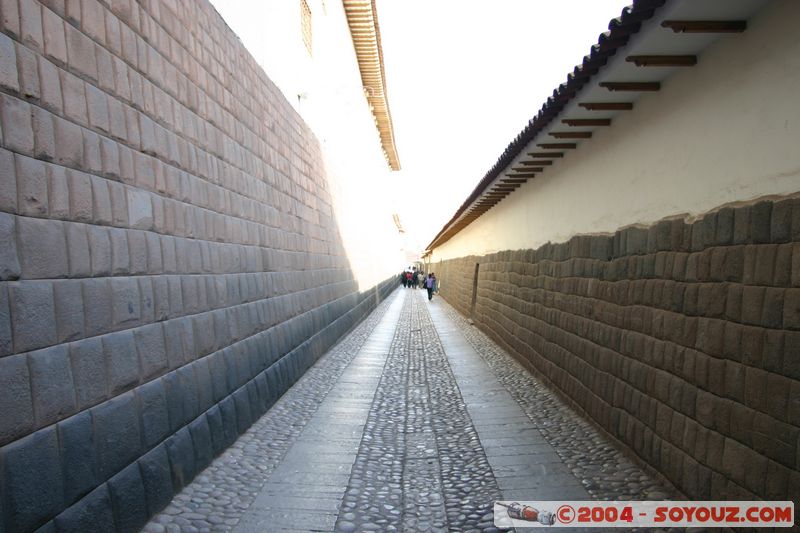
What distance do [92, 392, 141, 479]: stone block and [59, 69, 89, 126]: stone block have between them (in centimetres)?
153

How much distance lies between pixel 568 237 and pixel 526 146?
1260mm

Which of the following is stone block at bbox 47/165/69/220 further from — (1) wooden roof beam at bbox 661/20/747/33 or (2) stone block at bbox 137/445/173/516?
(1) wooden roof beam at bbox 661/20/747/33

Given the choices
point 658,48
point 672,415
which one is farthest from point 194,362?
point 658,48

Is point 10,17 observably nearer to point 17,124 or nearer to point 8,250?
point 17,124

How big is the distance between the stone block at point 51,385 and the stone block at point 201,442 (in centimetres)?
143

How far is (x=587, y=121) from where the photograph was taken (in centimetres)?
525

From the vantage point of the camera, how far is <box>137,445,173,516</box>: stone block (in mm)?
3225

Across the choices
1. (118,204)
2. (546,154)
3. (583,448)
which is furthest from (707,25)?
(546,154)

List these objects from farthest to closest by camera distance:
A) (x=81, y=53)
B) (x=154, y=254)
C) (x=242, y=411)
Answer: (x=242, y=411) → (x=154, y=254) → (x=81, y=53)

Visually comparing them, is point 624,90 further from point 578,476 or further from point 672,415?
point 578,476

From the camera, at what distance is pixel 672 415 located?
3.68 metres

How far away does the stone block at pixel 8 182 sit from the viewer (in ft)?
7.41

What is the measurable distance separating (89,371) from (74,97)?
1430 millimetres

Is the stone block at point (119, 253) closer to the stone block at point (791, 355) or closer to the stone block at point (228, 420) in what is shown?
the stone block at point (228, 420)
